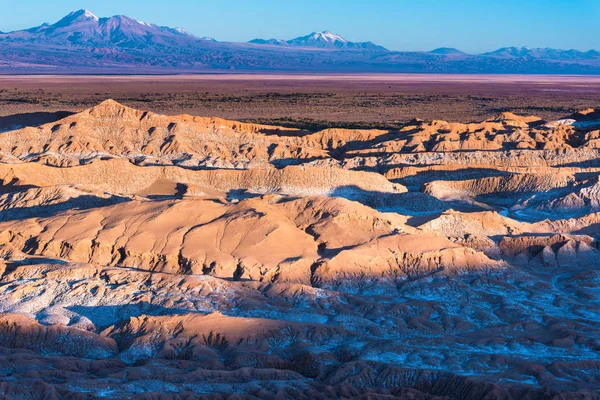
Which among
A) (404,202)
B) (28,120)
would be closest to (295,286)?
(404,202)

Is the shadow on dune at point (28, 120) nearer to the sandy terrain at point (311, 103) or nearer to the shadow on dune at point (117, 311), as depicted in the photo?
the sandy terrain at point (311, 103)

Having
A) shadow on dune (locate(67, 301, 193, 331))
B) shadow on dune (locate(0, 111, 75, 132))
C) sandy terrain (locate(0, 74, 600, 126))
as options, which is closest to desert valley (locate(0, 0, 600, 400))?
shadow on dune (locate(67, 301, 193, 331))

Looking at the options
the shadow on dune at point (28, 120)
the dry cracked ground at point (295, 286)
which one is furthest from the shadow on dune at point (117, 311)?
the shadow on dune at point (28, 120)

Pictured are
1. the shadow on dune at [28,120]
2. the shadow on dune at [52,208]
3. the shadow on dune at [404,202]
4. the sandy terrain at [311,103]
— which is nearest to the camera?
the shadow on dune at [52,208]

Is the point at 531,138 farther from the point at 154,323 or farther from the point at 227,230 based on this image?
the point at 154,323

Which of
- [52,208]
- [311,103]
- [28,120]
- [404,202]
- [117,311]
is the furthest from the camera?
[311,103]

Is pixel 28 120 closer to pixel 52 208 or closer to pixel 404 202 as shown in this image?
pixel 52 208

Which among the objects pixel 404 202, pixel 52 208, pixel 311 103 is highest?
pixel 52 208

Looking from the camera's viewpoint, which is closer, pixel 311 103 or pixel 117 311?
pixel 117 311

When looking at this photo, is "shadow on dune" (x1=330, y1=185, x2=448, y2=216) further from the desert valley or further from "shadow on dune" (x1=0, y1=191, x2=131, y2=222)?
"shadow on dune" (x1=0, y1=191, x2=131, y2=222)
